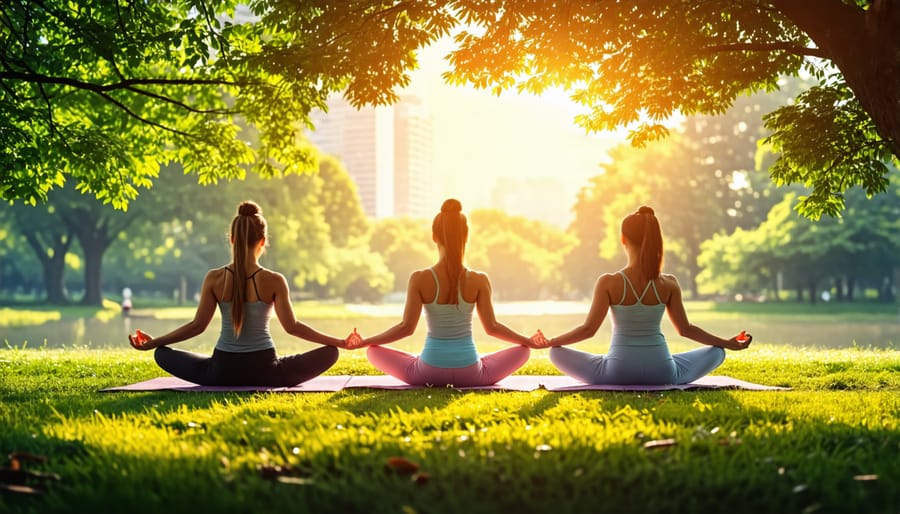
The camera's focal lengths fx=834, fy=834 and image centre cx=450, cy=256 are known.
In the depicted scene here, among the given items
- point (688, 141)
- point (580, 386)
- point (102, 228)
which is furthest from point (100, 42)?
point (688, 141)

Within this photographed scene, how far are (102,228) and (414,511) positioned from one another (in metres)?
46.0

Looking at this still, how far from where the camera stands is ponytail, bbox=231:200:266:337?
7.59 m

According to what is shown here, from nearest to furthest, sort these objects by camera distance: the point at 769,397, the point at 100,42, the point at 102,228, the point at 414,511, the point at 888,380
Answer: the point at 414,511, the point at 769,397, the point at 888,380, the point at 100,42, the point at 102,228

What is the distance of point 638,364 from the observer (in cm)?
789

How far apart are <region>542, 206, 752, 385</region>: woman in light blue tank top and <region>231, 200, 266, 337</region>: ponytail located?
9.46ft

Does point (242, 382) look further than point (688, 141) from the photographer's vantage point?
No

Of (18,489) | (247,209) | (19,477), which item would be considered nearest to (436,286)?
(247,209)

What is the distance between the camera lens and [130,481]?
13.7ft

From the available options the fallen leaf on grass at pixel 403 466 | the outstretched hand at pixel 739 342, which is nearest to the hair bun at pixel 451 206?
the outstretched hand at pixel 739 342

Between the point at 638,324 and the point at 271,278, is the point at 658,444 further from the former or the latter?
the point at 271,278

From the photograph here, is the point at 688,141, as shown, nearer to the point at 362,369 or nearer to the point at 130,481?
the point at 362,369

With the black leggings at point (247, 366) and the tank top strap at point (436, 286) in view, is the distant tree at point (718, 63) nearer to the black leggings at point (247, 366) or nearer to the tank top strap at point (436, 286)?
the tank top strap at point (436, 286)

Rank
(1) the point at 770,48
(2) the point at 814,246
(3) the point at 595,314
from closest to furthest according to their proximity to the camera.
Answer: (3) the point at 595,314 < (1) the point at 770,48 < (2) the point at 814,246

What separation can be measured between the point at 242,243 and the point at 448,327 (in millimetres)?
2058
